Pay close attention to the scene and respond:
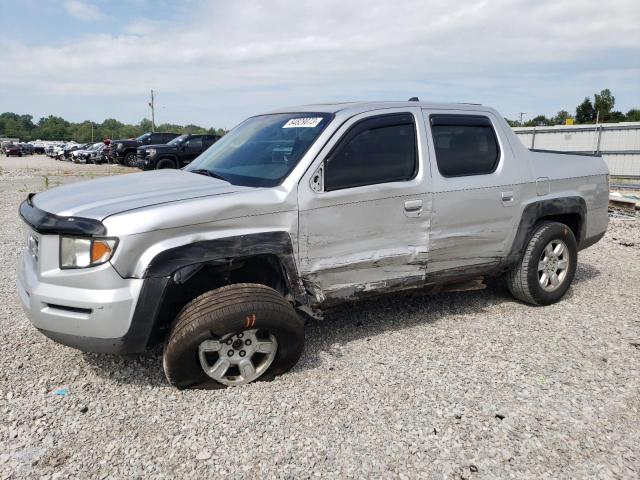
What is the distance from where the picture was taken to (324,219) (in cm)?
348

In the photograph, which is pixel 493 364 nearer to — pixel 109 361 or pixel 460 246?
pixel 460 246

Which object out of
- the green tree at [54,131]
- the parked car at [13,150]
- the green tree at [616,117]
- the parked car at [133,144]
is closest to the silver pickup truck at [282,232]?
the parked car at [133,144]

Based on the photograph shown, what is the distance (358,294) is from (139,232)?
1.60m

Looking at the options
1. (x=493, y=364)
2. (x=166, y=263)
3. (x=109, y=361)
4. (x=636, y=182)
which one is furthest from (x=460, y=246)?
(x=636, y=182)

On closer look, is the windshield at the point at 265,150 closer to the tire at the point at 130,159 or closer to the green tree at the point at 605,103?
the tire at the point at 130,159

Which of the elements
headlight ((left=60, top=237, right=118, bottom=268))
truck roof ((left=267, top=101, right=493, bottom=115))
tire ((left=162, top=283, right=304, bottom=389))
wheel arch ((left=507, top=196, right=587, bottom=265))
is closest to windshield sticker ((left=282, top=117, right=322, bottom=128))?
truck roof ((left=267, top=101, right=493, bottom=115))

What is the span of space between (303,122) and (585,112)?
53874 millimetres

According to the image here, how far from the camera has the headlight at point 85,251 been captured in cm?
288

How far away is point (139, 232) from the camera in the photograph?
288cm

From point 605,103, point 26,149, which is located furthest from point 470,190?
point 26,149

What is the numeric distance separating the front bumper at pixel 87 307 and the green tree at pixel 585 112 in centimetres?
5279

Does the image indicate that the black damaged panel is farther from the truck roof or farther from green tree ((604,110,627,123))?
green tree ((604,110,627,123))

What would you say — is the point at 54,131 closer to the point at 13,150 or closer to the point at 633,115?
the point at 13,150

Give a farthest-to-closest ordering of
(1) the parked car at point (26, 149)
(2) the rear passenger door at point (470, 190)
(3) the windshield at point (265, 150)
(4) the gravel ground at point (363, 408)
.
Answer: (1) the parked car at point (26, 149) → (2) the rear passenger door at point (470, 190) → (3) the windshield at point (265, 150) → (4) the gravel ground at point (363, 408)
